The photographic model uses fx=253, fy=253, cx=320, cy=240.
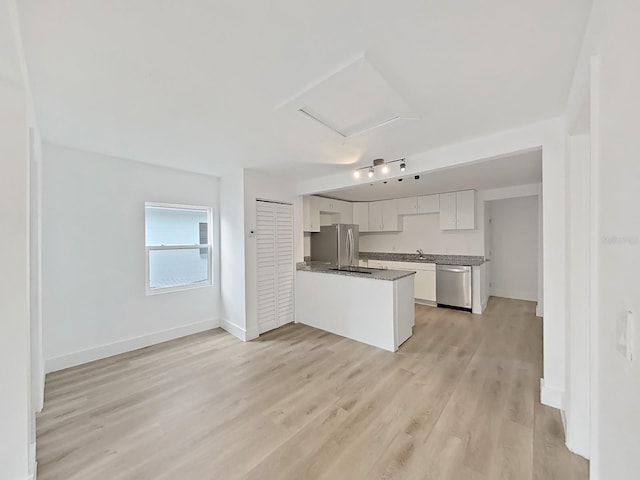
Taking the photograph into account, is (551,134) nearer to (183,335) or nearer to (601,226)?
(601,226)

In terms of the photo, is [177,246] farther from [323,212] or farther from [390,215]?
[390,215]

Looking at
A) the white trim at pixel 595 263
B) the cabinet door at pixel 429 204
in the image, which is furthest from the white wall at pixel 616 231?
the cabinet door at pixel 429 204

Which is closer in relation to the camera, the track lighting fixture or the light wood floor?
the light wood floor

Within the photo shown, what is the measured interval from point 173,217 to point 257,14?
3.31 m

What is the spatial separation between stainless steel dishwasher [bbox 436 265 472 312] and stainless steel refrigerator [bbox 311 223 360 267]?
1826 millimetres

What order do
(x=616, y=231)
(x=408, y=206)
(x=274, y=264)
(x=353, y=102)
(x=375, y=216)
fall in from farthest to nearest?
(x=375, y=216)
(x=408, y=206)
(x=274, y=264)
(x=353, y=102)
(x=616, y=231)

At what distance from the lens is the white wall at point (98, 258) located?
2.79m

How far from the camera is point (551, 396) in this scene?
217 cm

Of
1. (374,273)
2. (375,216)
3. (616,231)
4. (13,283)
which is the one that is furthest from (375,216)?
(13,283)

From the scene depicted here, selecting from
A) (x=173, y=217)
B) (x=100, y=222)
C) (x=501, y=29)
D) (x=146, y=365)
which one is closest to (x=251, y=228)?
(x=173, y=217)

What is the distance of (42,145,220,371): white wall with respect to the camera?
279 centimetres

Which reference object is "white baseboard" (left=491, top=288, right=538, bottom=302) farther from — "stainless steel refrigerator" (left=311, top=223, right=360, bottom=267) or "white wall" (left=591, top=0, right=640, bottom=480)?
"white wall" (left=591, top=0, right=640, bottom=480)

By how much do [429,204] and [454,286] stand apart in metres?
1.80

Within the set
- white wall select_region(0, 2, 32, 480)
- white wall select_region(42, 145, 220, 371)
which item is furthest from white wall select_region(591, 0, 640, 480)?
white wall select_region(42, 145, 220, 371)
